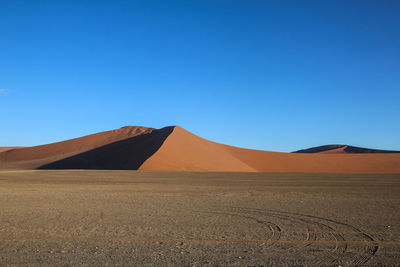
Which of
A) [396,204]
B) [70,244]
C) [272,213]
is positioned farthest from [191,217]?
[396,204]

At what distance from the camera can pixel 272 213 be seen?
10.2 metres

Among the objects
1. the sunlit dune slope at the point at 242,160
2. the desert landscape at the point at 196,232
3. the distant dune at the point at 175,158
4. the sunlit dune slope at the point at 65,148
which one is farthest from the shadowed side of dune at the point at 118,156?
the desert landscape at the point at 196,232

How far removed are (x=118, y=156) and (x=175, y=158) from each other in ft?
33.4

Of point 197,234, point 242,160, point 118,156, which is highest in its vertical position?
point 118,156

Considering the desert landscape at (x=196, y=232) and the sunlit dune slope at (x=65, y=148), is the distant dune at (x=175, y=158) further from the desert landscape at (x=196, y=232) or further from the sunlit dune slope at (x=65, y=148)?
the desert landscape at (x=196, y=232)

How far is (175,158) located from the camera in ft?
149

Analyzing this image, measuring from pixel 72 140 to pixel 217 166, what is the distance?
1423 inches

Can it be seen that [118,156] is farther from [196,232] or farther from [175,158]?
[196,232]

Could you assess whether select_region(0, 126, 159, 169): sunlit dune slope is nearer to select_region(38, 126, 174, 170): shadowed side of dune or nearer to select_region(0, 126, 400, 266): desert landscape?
select_region(38, 126, 174, 170): shadowed side of dune

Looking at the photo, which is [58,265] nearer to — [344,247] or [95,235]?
[95,235]

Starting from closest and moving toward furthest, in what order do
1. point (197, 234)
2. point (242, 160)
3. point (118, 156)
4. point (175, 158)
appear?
point (197, 234), point (175, 158), point (118, 156), point (242, 160)

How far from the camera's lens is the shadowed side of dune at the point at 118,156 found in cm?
4676

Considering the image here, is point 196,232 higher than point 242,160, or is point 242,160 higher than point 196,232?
point 242,160

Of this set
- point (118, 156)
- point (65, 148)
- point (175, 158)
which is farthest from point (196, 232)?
point (65, 148)
